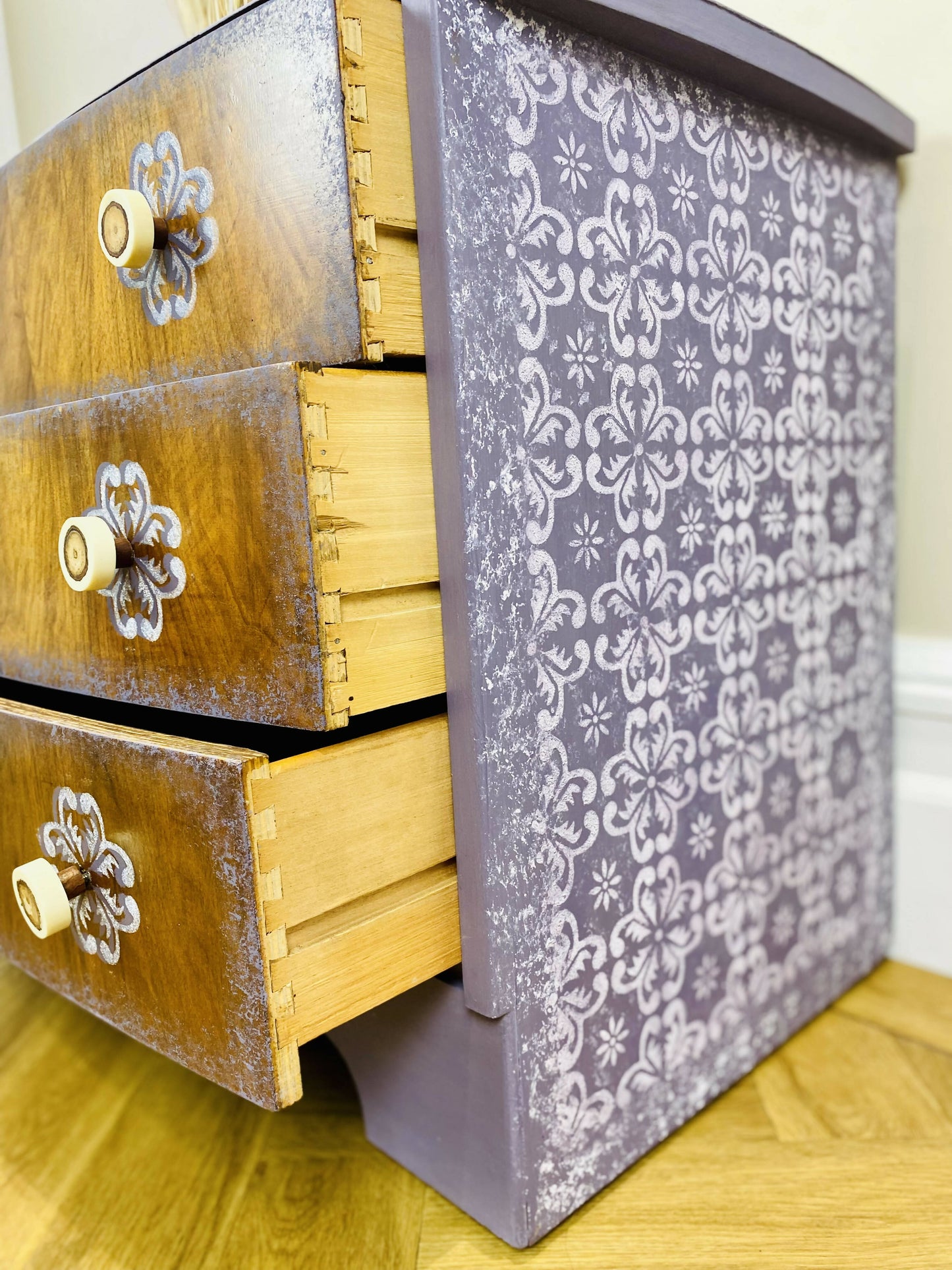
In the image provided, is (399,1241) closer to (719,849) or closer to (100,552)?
(719,849)

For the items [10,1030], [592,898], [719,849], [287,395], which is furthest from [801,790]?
[10,1030]

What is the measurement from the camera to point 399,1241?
57 cm

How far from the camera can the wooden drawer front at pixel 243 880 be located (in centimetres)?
44

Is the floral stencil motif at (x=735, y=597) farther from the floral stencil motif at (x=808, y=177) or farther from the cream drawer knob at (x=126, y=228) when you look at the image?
the cream drawer knob at (x=126, y=228)

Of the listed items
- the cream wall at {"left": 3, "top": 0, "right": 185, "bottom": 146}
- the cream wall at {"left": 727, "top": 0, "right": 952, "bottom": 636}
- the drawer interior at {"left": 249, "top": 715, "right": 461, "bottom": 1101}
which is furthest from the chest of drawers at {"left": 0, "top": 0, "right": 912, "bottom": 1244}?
the cream wall at {"left": 3, "top": 0, "right": 185, "bottom": 146}

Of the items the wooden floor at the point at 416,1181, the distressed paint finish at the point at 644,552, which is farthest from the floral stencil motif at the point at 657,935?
the wooden floor at the point at 416,1181

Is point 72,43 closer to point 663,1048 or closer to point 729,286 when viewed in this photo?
point 729,286

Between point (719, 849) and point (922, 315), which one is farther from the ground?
point (922, 315)

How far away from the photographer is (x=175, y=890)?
0.47 m

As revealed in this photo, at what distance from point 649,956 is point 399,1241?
22 centimetres

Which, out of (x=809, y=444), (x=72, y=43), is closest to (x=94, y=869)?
(x=809, y=444)

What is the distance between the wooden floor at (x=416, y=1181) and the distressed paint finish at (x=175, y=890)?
0.54 feet

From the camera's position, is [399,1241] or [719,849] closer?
[399,1241]

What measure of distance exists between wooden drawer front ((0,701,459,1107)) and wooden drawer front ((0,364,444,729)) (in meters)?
0.03
